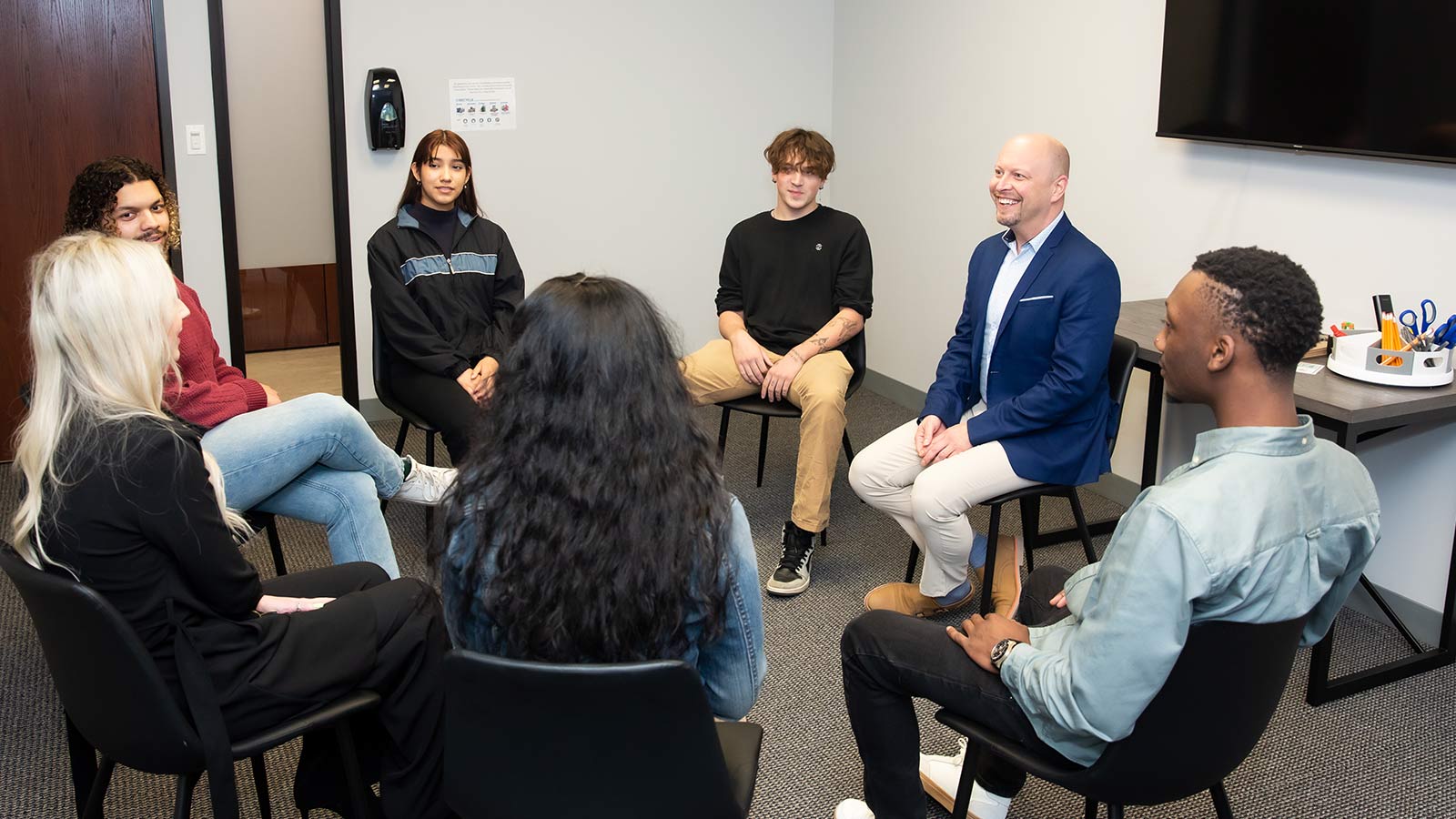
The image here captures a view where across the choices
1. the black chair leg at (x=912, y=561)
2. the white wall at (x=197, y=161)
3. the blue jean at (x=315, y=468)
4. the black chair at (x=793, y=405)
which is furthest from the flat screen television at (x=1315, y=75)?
the white wall at (x=197, y=161)

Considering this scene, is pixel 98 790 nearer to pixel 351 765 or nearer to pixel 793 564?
pixel 351 765

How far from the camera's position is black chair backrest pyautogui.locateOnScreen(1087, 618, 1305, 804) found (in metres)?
1.49

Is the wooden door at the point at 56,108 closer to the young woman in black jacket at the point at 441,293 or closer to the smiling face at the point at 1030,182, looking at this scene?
the young woman in black jacket at the point at 441,293

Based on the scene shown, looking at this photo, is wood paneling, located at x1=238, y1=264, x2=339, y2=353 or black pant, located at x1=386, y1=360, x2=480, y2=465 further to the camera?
wood paneling, located at x1=238, y1=264, x2=339, y2=353

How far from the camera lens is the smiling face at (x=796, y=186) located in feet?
11.8

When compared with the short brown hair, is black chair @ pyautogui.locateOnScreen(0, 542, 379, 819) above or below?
below

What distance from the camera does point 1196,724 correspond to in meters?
1.56

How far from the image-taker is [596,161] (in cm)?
496

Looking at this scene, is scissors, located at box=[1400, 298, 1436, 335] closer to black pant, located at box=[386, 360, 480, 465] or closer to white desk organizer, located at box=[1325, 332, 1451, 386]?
white desk organizer, located at box=[1325, 332, 1451, 386]

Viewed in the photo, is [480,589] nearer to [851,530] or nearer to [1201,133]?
[851,530]

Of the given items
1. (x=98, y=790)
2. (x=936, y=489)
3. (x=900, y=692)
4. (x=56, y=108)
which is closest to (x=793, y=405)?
(x=936, y=489)

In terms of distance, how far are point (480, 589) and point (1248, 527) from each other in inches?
39.1

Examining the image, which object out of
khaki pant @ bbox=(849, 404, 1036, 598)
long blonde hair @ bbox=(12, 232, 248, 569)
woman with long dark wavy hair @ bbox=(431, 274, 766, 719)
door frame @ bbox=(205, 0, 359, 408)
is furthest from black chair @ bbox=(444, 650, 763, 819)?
door frame @ bbox=(205, 0, 359, 408)

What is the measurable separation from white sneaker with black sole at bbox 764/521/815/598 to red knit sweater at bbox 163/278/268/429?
1427 mm
